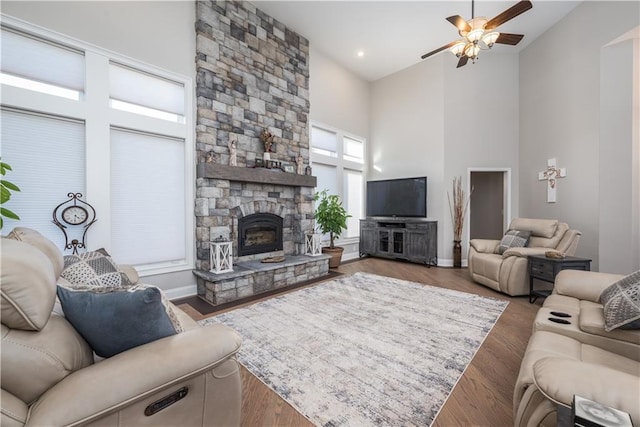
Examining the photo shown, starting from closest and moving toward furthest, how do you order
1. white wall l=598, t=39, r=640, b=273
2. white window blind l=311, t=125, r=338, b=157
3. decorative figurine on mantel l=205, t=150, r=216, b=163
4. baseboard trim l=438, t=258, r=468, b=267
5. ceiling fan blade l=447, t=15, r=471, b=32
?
ceiling fan blade l=447, t=15, r=471, b=32
white wall l=598, t=39, r=640, b=273
decorative figurine on mantel l=205, t=150, r=216, b=163
baseboard trim l=438, t=258, r=468, b=267
white window blind l=311, t=125, r=338, b=157

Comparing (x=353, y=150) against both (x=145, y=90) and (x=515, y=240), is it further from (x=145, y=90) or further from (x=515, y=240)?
(x=145, y=90)

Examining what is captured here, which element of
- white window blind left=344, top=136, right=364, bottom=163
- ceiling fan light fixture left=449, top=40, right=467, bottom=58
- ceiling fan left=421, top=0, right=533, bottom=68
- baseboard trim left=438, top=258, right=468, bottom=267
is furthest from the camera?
white window blind left=344, top=136, right=364, bottom=163

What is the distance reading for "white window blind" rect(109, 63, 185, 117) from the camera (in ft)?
10.1

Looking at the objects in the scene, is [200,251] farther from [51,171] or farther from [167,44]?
[167,44]

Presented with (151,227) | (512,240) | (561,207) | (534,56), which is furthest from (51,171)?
(534,56)

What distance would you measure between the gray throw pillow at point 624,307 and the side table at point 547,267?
1684mm

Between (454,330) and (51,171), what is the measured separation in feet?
14.1

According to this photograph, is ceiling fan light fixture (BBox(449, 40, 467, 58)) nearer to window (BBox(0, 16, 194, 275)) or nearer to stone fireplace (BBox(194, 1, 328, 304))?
stone fireplace (BBox(194, 1, 328, 304))

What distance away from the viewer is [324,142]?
5.68 meters

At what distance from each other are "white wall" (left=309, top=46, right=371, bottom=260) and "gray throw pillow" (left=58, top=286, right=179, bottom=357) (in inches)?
190

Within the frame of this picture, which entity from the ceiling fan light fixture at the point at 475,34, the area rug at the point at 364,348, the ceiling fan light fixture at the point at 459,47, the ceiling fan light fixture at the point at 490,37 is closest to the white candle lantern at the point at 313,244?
the area rug at the point at 364,348

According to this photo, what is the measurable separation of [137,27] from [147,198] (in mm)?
2056

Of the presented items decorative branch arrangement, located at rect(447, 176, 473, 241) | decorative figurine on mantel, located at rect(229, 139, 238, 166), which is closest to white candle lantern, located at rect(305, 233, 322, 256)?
decorative figurine on mantel, located at rect(229, 139, 238, 166)

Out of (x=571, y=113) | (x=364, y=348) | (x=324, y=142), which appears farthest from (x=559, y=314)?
(x=324, y=142)
